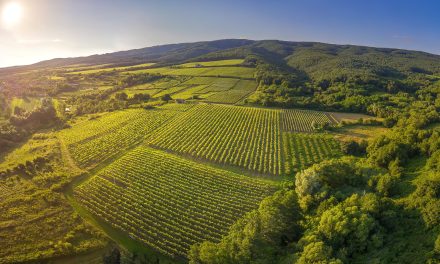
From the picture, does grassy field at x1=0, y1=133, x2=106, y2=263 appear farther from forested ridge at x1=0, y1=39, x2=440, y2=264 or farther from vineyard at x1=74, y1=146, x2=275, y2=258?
vineyard at x1=74, y1=146, x2=275, y2=258

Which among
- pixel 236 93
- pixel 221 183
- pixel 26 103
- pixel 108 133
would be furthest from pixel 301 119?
pixel 26 103

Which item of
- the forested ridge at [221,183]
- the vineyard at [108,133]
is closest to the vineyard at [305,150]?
the forested ridge at [221,183]

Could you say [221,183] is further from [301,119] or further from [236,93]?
[236,93]

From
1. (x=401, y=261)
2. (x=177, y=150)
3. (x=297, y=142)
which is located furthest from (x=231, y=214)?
(x=297, y=142)

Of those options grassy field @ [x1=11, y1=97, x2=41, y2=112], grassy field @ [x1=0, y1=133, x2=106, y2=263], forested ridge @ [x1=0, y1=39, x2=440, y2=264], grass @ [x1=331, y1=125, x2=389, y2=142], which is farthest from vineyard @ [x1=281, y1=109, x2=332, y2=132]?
grassy field @ [x1=11, y1=97, x2=41, y2=112]

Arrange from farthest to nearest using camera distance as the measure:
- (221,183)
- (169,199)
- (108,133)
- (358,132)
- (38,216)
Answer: (358,132) → (108,133) → (221,183) → (169,199) → (38,216)

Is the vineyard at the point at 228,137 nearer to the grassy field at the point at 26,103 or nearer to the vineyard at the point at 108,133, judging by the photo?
the vineyard at the point at 108,133

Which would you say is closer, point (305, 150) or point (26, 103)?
point (305, 150)
